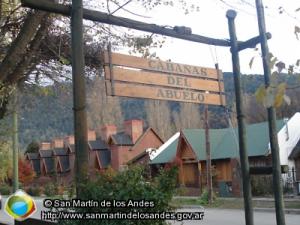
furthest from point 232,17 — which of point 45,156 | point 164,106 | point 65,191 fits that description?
point 45,156

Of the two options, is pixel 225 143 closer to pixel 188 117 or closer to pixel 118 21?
pixel 188 117

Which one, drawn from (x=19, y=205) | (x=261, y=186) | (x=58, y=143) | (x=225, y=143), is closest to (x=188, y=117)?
(x=58, y=143)

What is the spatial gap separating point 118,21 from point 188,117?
67701mm

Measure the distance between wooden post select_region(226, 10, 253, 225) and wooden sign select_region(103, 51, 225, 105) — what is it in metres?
0.42

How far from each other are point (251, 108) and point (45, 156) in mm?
31726

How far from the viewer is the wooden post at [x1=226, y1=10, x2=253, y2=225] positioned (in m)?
7.27

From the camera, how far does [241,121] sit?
7.45 meters

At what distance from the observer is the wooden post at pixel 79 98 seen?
6.27 metres

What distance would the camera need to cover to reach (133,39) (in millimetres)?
9492

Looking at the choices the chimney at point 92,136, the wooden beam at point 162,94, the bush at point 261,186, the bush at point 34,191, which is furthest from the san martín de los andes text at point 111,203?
the chimney at point 92,136

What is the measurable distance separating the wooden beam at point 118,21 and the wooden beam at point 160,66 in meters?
0.40

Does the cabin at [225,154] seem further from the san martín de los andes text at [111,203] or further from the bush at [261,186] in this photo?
the san martín de los andes text at [111,203]

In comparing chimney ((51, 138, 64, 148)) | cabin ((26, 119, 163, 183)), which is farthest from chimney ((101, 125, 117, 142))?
chimney ((51, 138, 64, 148))

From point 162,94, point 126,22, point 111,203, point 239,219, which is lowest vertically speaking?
point 239,219
